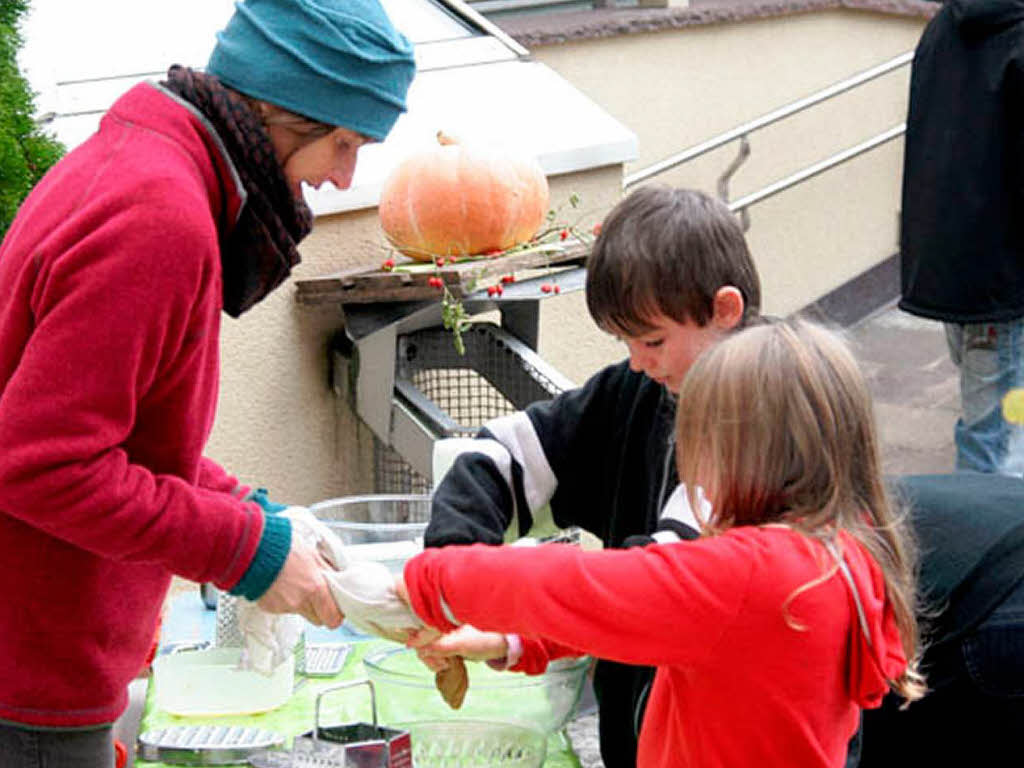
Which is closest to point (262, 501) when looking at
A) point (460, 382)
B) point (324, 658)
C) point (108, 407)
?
point (324, 658)

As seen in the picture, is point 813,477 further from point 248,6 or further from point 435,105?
point 435,105

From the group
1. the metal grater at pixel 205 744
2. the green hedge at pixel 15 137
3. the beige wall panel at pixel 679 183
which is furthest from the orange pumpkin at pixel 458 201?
the metal grater at pixel 205 744

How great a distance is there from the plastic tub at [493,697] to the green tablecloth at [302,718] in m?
0.04

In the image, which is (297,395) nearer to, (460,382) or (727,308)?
(460,382)

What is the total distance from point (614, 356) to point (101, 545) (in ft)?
10.5

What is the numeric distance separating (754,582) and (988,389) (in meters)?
3.55

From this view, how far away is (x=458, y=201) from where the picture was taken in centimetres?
382

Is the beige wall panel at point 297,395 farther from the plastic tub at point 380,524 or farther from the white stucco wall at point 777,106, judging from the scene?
the white stucco wall at point 777,106

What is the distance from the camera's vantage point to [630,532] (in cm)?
260

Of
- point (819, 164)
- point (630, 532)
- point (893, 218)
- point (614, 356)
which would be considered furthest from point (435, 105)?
point (893, 218)

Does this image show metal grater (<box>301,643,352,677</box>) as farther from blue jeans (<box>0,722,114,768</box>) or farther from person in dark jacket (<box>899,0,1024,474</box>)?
person in dark jacket (<box>899,0,1024,474</box>)

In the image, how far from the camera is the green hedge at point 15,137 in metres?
3.19

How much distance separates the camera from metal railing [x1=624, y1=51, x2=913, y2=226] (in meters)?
6.28

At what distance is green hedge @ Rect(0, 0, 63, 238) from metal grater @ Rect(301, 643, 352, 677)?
104cm
